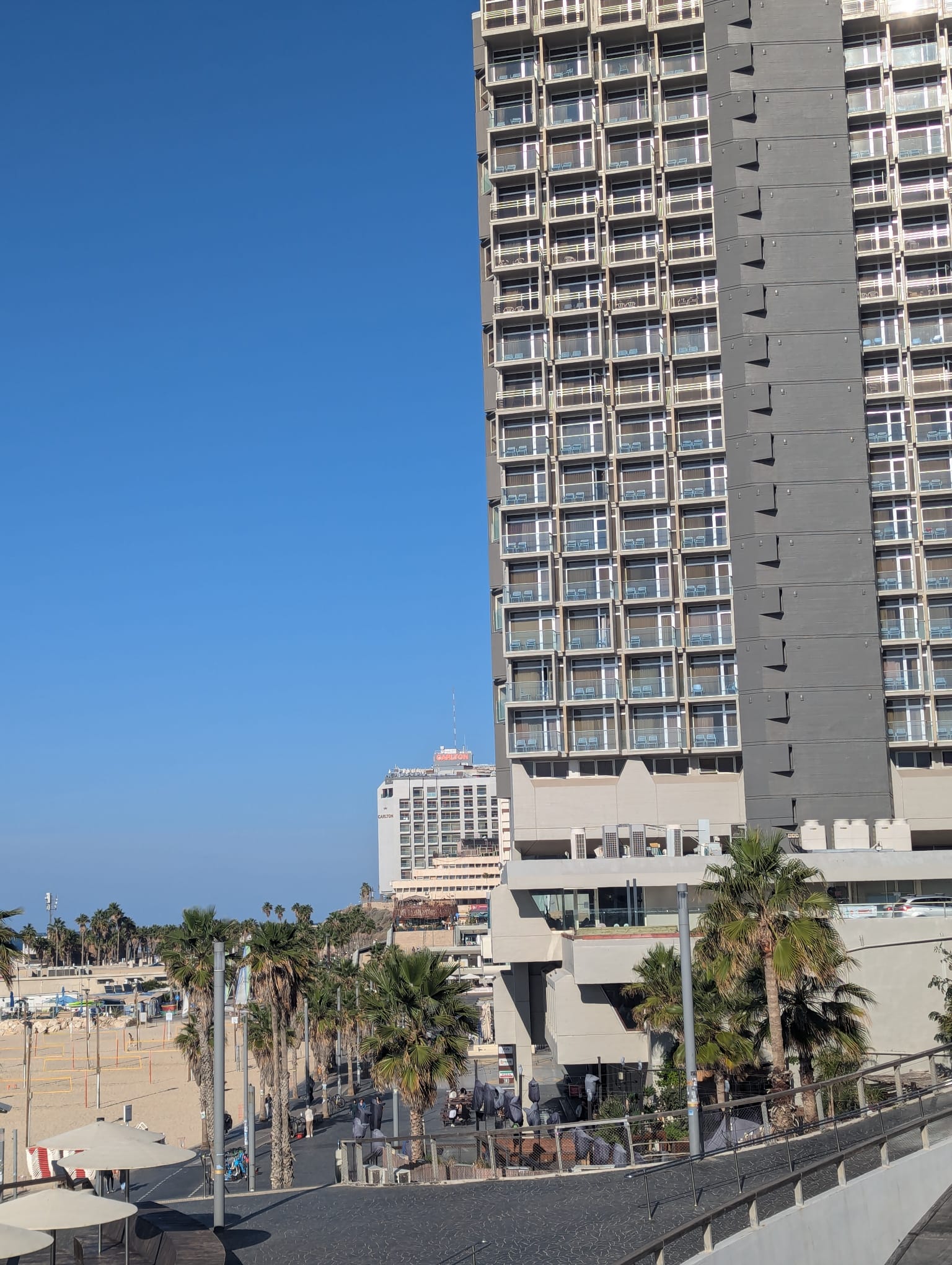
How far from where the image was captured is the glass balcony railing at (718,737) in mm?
69250

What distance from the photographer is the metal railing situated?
2580cm

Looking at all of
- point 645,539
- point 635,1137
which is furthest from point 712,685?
point 635,1137

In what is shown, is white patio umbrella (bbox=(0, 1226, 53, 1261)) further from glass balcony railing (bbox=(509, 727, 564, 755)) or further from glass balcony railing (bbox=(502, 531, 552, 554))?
glass balcony railing (bbox=(502, 531, 552, 554))

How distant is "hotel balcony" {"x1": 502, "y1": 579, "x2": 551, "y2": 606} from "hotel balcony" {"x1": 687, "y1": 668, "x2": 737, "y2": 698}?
8.93 meters

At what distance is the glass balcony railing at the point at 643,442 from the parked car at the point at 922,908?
31398mm

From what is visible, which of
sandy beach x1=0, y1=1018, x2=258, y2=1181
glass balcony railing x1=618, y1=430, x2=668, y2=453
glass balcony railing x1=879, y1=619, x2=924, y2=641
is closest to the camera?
glass balcony railing x1=879, y1=619, x2=924, y2=641

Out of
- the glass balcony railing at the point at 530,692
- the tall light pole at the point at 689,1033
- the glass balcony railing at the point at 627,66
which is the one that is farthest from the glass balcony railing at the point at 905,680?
the tall light pole at the point at 689,1033

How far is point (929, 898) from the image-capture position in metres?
47.8

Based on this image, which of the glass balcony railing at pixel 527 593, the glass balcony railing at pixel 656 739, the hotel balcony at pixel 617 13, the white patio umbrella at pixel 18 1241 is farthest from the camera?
the hotel balcony at pixel 617 13

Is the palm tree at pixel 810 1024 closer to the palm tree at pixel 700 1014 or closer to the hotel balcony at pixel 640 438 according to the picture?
the palm tree at pixel 700 1014

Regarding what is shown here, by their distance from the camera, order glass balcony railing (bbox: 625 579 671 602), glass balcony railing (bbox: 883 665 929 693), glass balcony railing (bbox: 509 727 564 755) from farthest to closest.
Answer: glass balcony railing (bbox: 625 579 671 602), glass balcony railing (bbox: 509 727 564 755), glass balcony railing (bbox: 883 665 929 693)

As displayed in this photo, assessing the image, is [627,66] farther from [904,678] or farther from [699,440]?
[904,678]

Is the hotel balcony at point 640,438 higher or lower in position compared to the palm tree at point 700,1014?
higher

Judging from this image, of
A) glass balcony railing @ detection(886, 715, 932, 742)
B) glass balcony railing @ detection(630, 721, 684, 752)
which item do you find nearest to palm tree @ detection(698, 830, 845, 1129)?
glass balcony railing @ detection(630, 721, 684, 752)
